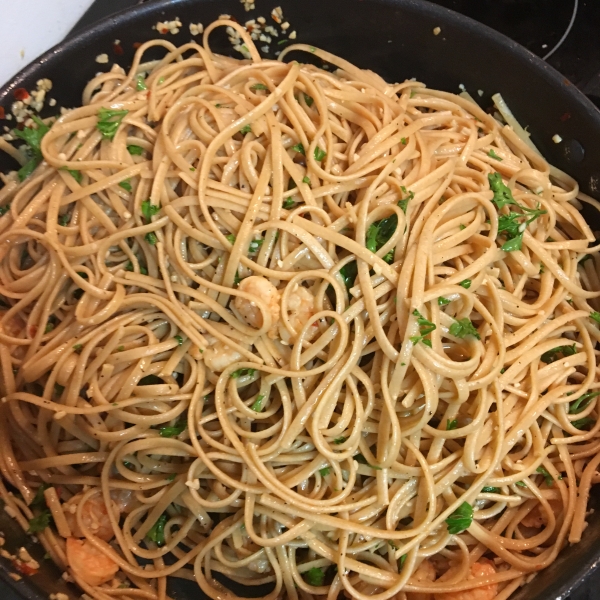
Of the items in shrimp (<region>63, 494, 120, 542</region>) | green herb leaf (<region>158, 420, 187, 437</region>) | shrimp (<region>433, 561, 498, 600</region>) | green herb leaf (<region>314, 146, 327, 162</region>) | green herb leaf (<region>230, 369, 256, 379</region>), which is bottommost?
shrimp (<region>63, 494, 120, 542</region>)

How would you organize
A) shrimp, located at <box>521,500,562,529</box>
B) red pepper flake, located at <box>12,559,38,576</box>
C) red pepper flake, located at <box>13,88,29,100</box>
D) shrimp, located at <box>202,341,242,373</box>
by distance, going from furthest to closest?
shrimp, located at <box>521,500,562,529</box> → red pepper flake, located at <box>13,88,29,100</box> → shrimp, located at <box>202,341,242,373</box> → red pepper flake, located at <box>12,559,38,576</box>

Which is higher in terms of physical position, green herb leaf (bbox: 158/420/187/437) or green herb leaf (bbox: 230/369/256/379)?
green herb leaf (bbox: 230/369/256/379)

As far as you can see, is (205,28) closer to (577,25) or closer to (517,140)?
(517,140)

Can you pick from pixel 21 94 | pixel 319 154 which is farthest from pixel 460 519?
Answer: pixel 21 94

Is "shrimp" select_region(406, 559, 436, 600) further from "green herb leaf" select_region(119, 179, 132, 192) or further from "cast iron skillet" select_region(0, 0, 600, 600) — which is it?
"green herb leaf" select_region(119, 179, 132, 192)

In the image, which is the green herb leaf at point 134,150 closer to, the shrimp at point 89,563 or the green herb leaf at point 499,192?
the green herb leaf at point 499,192

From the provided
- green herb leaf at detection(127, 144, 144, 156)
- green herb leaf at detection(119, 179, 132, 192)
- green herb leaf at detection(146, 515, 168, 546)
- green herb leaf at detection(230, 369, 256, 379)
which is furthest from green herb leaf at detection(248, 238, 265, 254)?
green herb leaf at detection(146, 515, 168, 546)

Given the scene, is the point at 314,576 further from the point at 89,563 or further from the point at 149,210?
the point at 149,210
